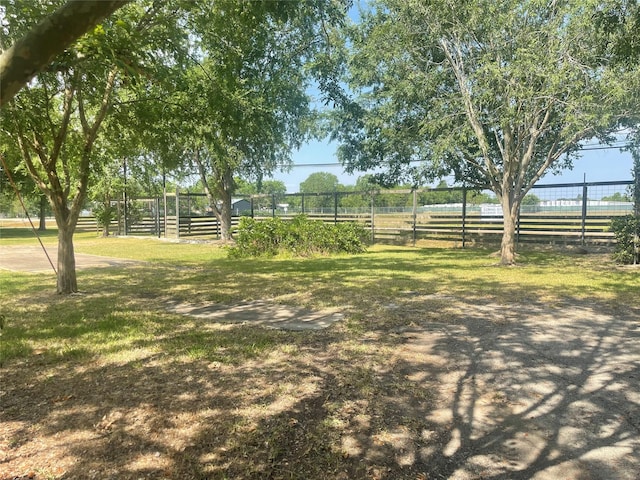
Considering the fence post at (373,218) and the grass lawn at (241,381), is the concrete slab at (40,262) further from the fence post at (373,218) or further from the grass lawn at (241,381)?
the fence post at (373,218)

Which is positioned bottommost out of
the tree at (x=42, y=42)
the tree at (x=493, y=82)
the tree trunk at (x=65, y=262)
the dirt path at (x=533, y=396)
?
the dirt path at (x=533, y=396)

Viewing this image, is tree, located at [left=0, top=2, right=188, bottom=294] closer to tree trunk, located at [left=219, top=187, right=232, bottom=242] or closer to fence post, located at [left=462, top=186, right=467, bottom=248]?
tree trunk, located at [left=219, top=187, right=232, bottom=242]

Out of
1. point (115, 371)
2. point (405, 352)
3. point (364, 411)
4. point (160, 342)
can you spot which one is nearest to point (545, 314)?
point (405, 352)

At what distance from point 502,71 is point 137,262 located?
32.7 feet

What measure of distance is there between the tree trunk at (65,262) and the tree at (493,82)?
8111 millimetres

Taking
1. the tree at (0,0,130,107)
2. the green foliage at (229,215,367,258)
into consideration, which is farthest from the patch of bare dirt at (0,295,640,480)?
the green foliage at (229,215,367,258)

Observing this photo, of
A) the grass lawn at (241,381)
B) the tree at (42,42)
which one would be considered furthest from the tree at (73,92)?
the tree at (42,42)

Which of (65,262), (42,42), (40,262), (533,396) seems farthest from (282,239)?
(42,42)

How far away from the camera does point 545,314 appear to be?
19.1 ft

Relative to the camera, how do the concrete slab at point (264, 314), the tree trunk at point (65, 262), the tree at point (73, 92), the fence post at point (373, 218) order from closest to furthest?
the tree at point (73, 92) → the concrete slab at point (264, 314) → the tree trunk at point (65, 262) → the fence post at point (373, 218)

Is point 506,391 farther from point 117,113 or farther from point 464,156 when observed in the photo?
point 464,156

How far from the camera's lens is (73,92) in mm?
6453

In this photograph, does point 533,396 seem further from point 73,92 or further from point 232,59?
point 73,92

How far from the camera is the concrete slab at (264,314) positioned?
17.6ft
